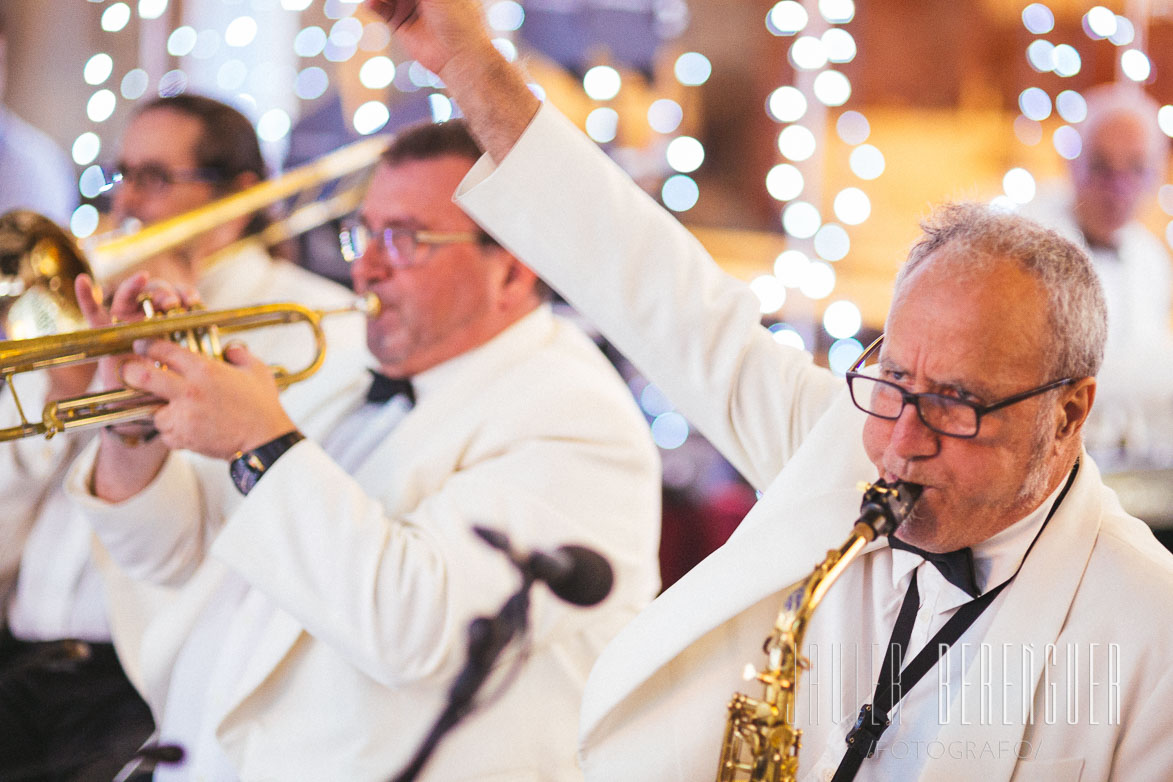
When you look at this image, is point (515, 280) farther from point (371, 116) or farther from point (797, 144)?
point (797, 144)

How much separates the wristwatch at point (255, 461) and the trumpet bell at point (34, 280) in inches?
22.2

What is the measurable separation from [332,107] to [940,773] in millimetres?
3391

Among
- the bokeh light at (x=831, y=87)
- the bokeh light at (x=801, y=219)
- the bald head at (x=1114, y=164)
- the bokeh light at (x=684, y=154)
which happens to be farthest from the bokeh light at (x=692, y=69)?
the bald head at (x=1114, y=164)

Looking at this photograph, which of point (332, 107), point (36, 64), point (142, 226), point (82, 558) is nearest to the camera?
point (82, 558)

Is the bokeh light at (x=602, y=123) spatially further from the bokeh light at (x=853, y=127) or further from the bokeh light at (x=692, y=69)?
the bokeh light at (x=853, y=127)

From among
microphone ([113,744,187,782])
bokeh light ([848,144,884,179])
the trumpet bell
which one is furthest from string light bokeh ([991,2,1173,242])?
microphone ([113,744,187,782])

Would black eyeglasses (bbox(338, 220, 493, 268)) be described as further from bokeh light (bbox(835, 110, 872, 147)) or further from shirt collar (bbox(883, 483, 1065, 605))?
bokeh light (bbox(835, 110, 872, 147))

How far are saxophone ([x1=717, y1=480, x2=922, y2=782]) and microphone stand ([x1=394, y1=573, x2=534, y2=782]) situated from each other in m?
0.63

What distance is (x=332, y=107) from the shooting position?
397cm

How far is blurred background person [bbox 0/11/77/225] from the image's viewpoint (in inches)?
138

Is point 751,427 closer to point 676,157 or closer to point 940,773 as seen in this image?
point 940,773

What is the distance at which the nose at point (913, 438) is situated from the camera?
121 centimetres

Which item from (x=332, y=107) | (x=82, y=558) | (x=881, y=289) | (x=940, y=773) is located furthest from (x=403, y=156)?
(x=881, y=289)

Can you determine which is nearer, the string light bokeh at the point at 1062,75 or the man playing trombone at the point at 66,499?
the man playing trombone at the point at 66,499
